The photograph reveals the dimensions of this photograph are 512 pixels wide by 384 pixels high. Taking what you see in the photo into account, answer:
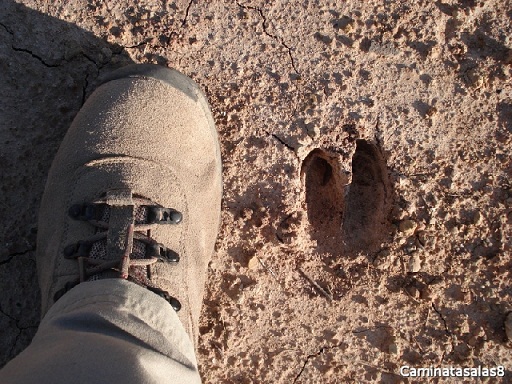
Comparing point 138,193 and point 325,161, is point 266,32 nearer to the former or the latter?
point 325,161

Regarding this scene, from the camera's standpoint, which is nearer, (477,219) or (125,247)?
(125,247)

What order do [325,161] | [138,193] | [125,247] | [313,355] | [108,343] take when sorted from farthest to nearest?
[325,161] < [313,355] < [138,193] < [125,247] < [108,343]

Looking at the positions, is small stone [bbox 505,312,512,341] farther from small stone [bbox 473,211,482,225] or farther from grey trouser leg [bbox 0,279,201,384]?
grey trouser leg [bbox 0,279,201,384]

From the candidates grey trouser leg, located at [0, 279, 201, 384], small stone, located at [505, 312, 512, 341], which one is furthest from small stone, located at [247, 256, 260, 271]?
small stone, located at [505, 312, 512, 341]

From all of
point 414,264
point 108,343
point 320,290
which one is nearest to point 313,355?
point 320,290

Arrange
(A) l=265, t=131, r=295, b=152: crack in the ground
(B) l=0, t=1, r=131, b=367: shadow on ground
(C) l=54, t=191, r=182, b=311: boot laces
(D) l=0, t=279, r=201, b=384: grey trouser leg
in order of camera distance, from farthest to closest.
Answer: (A) l=265, t=131, r=295, b=152: crack in the ground < (B) l=0, t=1, r=131, b=367: shadow on ground < (C) l=54, t=191, r=182, b=311: boot laces < (D) l=0, t=279, r=201, b=384: grey trouser leg

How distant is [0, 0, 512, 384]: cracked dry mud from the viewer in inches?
75.6

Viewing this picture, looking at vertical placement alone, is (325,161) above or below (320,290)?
above

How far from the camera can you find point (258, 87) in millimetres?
1996

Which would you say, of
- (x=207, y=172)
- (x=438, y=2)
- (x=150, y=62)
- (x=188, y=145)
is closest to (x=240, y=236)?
(x=207, y=172)

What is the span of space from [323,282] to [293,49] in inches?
35.8

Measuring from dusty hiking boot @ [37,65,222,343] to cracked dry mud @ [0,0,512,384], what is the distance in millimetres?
158

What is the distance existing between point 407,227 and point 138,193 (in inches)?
39.8

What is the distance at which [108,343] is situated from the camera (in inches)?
43.8
